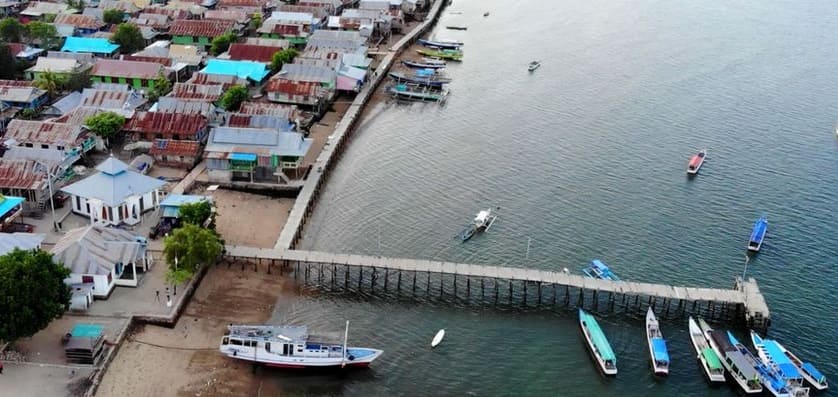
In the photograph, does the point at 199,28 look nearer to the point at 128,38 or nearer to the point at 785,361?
the point at 128,38

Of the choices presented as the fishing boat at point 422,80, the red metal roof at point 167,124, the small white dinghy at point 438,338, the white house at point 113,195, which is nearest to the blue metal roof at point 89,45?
the red metal roof at point 167,124

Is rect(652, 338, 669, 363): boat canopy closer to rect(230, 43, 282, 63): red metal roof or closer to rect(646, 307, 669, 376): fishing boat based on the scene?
rect(646, 307, 669, 376): fishing boat

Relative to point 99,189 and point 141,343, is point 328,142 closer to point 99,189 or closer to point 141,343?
point 99,189

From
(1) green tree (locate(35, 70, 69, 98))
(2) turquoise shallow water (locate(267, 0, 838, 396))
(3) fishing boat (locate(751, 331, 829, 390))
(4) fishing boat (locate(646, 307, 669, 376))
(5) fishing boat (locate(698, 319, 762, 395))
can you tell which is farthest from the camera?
(1) green tree (locate(35, 70, 69, 98))

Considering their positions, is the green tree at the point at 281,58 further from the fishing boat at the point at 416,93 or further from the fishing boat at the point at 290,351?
the fishing boat at the point at 290,351

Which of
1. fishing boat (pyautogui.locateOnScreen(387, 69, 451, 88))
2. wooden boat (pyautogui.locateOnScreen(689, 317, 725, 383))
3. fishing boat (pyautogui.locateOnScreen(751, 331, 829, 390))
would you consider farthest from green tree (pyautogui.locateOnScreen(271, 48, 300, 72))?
fishing boat (pyautogui.locateOnScreen(751, 331, 829, 390))

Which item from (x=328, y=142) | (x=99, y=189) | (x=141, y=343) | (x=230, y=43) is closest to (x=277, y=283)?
(x=141, y=343)
